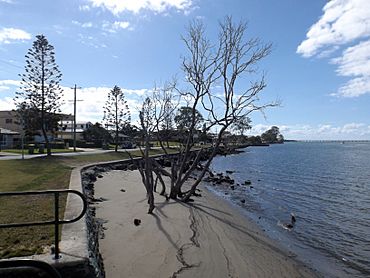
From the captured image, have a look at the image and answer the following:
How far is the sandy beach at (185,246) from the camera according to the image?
27.3 ft

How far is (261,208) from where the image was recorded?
1970 centimetres

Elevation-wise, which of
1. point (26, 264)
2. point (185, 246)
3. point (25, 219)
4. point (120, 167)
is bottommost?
point (185, 246)

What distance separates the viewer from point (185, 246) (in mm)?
9914

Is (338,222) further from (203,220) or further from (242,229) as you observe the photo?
(203,220)

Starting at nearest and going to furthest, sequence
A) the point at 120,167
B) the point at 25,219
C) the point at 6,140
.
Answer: the point at 25,219
the point at 120,167
the point at 6,140

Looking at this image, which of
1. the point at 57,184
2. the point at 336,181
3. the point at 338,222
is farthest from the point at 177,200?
the point at 336,181

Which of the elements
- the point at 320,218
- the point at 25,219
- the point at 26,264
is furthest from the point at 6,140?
the point at 26,264

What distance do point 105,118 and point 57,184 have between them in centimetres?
4303

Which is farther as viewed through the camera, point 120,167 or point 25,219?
point 120,167

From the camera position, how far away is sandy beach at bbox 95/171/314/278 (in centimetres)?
Result: 831

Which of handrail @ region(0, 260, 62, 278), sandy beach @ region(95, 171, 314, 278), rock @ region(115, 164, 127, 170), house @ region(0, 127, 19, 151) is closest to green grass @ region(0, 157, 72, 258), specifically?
sandy beach @ region(95, 171, 314, 278)

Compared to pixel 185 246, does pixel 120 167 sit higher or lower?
higher

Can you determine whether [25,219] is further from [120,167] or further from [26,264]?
[120,167]

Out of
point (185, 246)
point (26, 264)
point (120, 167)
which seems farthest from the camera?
point (120, 167)
